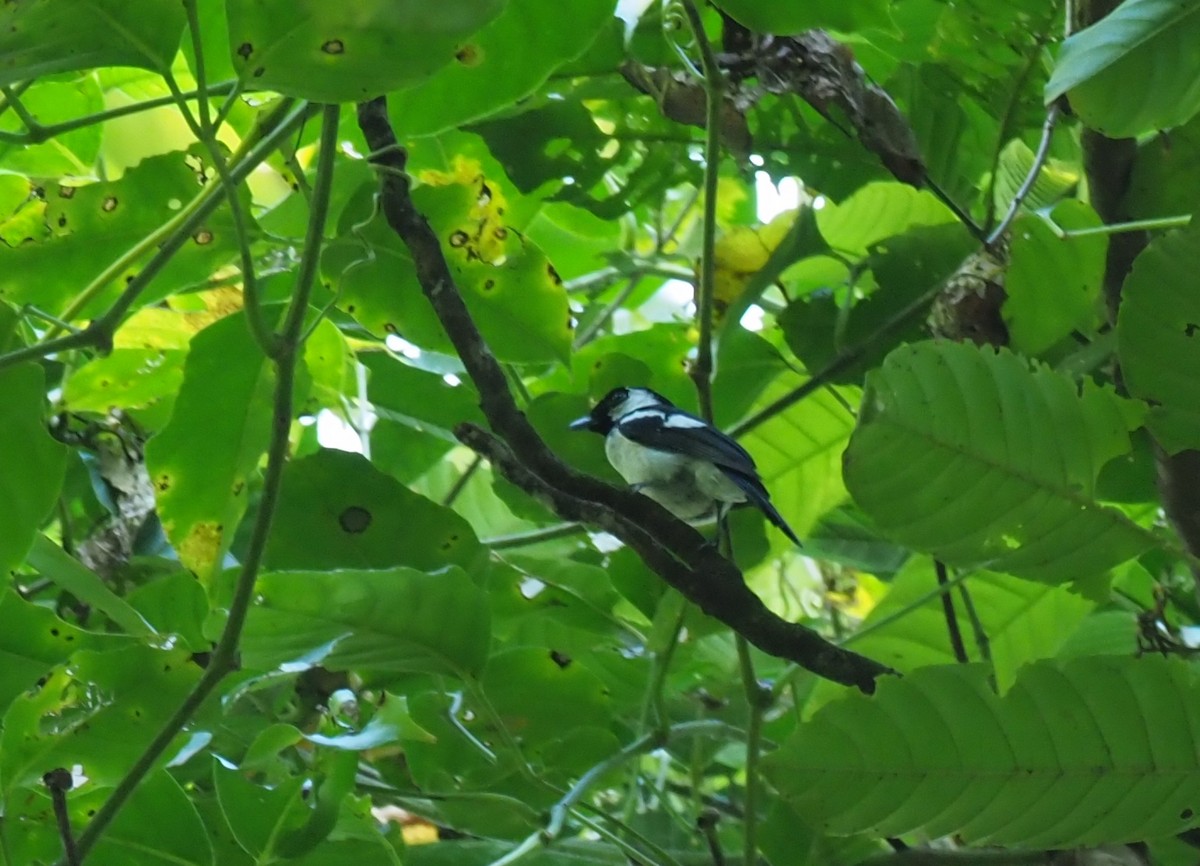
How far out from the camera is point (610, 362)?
1.13 m

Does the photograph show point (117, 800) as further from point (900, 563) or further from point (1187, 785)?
point (900, 563)

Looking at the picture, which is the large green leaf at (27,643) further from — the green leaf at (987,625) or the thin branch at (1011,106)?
the thin branch at (1011,106)

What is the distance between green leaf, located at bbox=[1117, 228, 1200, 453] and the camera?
713 mm

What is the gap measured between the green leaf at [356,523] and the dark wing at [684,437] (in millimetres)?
251

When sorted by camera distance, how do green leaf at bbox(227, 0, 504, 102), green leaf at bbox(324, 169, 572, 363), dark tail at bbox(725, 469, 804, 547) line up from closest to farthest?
1. green leaf at bbox(227, 0, 504, 102)
2. green leaf at bbox(324, 169, 572, 363)
3. dark tail at bbox(725, 469, 804, 547)

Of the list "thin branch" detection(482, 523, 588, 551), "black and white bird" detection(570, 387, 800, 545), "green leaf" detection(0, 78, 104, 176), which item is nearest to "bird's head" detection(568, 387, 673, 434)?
"black and white bird" detection(570, 387, 800, 545)

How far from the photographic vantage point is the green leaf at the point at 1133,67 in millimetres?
782

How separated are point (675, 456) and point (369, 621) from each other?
0.72 m

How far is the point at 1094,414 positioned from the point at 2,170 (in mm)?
1081

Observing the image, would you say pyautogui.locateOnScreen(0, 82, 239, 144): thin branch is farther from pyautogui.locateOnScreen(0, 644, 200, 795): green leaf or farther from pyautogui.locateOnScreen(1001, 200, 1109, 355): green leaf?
pyautogui.locateOnScreen(1001, 200, 1109, 355): green leaf

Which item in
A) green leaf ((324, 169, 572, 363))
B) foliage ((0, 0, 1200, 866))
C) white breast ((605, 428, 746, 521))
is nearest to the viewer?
foliage ((0, 0, 1200, 866))


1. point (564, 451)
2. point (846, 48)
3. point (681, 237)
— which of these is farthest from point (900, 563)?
point (681, 237)

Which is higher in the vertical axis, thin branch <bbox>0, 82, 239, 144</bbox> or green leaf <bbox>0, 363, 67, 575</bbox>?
thin branch <bbox>0, 82, 239, 144</bbox>

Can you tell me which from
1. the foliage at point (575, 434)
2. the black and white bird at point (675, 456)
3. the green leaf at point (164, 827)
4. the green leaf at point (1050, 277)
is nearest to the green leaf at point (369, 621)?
the foliage at point (575, 434)
